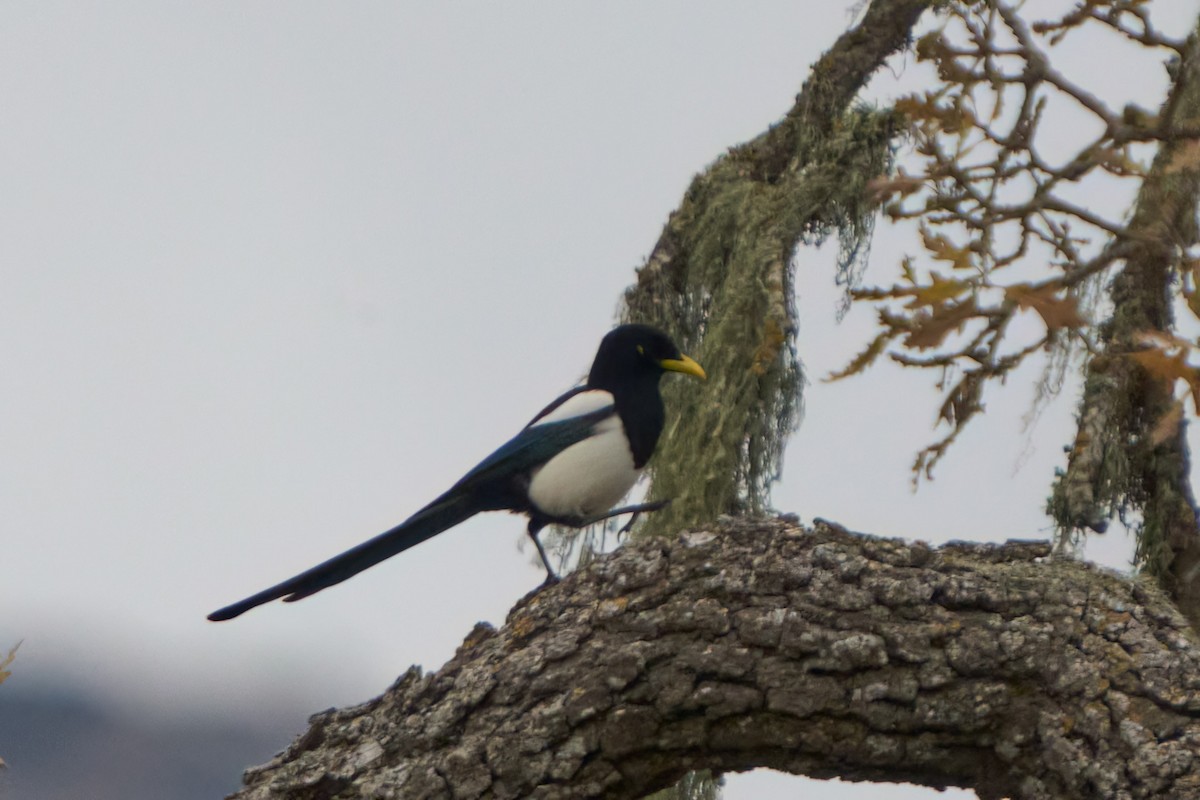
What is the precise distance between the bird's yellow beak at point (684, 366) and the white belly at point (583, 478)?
11.3 inches

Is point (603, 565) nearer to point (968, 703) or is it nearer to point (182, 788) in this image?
point (968, 703)

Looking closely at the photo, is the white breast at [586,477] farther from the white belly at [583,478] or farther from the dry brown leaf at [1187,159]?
the dry brown leaf at [1187,159]

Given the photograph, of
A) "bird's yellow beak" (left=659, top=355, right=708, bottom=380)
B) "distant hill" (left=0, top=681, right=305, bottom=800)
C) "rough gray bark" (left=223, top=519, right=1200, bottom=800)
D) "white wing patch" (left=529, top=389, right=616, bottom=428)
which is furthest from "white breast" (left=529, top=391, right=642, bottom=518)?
"distant hill" (left=0, top=681, right=305, bottom=800)

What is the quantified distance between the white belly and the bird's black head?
9.8 inches

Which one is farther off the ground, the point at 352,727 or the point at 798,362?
the point at 798,362

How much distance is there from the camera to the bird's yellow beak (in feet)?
14.6

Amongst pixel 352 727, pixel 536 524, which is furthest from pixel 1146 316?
pixel 352 727

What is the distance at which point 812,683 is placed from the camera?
8.99 ft

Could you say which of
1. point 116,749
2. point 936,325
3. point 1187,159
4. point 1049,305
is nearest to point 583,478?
point 936,325

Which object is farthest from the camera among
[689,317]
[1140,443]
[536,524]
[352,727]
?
[689,317]

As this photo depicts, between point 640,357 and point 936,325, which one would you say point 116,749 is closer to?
point 640,357

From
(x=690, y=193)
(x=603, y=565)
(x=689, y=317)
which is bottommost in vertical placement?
(x=603, y=565)

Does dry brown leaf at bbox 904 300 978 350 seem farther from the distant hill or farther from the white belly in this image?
the distant hill

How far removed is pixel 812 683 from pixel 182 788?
2412cm
